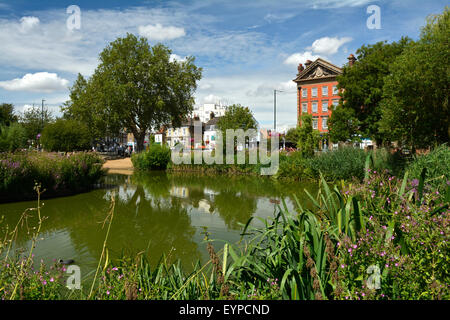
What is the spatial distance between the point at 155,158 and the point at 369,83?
21.6 m

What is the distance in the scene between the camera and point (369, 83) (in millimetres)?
31672

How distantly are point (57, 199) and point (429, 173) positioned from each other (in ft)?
40.2

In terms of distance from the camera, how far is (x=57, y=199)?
12367mm

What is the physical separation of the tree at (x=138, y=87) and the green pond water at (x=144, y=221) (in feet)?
68.3

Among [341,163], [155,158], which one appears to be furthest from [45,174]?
[155,158]

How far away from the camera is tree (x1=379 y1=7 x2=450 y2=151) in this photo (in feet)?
43.5

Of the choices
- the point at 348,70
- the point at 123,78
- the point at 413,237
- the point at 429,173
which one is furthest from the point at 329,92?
the point at 413,237

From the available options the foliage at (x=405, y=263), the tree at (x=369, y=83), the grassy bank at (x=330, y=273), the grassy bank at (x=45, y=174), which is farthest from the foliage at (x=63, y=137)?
the foliage at (x=405, y=263)

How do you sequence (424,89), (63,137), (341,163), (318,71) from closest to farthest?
1. (424,89)
2. (341,163)
3. (63,137)
4. (318,71)

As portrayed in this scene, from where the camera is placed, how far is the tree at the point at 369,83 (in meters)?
30.8

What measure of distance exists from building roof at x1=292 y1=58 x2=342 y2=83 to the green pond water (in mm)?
46016

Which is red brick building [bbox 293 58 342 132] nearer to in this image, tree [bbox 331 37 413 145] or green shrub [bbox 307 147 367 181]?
tree [bbox 331 37 413 145]

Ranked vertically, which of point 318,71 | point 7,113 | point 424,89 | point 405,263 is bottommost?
point 405,263

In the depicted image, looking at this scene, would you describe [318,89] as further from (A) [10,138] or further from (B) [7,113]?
(A) [10,138]
